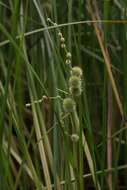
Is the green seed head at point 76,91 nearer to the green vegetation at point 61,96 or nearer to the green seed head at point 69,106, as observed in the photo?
the green seed head at point 69,106

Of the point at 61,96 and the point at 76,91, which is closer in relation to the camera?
the point at 76,91

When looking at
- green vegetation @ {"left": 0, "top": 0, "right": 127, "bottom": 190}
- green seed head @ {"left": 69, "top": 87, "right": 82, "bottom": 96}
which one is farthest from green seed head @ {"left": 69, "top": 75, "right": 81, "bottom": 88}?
green vegetation @ {"left": 0, "top": 0, "right": 127, "bottom": 190}

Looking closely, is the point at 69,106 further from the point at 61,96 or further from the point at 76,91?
the point at 61,96

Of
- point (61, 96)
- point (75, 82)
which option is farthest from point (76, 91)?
point (61, 96)

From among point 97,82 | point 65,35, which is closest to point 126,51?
point 65,35

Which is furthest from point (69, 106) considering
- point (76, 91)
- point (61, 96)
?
point (61, 96)

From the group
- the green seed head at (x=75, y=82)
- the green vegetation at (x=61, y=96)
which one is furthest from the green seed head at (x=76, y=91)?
the green vegetation at (x=61, y=96)

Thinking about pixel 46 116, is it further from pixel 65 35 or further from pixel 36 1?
pixel 36 1

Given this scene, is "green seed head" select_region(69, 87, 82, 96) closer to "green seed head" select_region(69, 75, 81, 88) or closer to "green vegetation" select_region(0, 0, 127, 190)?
"green seed head" select_region(69, 75, 81, 88)

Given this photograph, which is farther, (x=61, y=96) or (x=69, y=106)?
(x=61, y=96)
